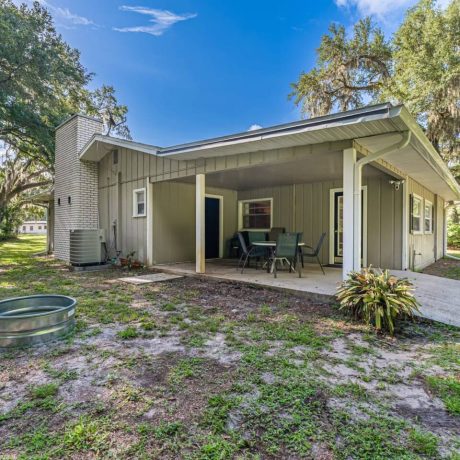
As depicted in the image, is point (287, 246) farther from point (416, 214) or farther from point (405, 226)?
point (416, 214)

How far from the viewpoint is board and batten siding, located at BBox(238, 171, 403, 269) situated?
21.9ft

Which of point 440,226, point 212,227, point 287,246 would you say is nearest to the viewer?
point 287,246

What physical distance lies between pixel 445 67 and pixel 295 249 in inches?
453

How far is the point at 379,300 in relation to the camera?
3.36 meters

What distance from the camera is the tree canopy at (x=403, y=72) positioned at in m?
11.5

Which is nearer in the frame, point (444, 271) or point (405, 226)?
point (405, 226)

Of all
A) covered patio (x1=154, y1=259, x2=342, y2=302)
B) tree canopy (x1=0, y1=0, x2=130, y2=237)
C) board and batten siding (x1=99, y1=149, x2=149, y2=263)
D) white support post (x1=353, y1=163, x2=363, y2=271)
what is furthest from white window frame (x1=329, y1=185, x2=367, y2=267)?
tree canopy (x1=0, y1=0, x2=130, y2=237)

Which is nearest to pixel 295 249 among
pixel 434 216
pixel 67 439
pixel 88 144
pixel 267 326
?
pixel 267 326

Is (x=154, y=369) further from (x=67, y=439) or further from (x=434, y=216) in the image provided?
(x=434, y=216)

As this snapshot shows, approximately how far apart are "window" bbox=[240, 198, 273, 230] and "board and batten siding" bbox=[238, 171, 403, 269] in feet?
0.54

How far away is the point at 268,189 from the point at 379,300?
5.84 m

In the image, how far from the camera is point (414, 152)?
4.90 meters

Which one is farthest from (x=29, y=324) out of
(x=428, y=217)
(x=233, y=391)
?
(x=428, y=217)

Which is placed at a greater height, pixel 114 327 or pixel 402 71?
pixel 402 71
